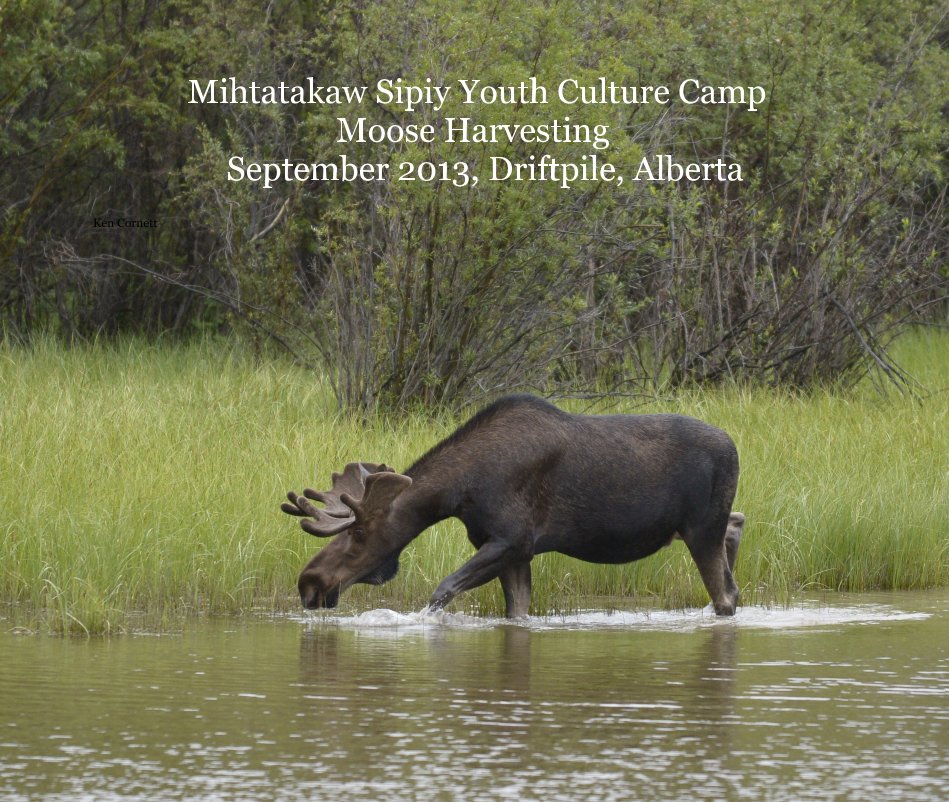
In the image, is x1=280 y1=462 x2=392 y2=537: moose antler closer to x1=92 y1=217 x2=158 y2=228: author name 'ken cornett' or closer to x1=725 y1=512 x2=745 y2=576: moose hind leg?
x1=725 y1=512 x2=745 y2=576: moose hind leg

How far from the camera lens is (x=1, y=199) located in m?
21.3

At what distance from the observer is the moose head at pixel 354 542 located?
877 cm

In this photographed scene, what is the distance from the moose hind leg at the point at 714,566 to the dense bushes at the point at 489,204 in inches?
200

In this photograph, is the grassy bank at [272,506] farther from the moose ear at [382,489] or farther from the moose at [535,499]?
the moose ear at [382,489]

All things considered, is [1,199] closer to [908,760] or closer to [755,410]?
[755,410]

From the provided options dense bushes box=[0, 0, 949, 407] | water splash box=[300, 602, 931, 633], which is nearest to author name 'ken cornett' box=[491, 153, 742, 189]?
dense bushes box=[0, 0, 949, 407]

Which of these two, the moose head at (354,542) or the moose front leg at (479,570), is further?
the moose head at (354,542)

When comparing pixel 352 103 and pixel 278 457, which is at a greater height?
pixel 352 103

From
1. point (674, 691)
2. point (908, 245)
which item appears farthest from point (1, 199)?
point (674, 691)

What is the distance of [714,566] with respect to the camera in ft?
29.7

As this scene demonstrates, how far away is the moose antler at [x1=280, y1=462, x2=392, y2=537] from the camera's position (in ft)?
28.3

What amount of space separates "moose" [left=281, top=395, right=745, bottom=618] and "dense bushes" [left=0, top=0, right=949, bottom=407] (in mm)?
4774

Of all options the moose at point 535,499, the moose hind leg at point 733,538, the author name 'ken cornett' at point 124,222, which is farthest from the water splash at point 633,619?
the author name 'ken cornett' at point 124,222

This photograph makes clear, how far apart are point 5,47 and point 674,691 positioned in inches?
554
